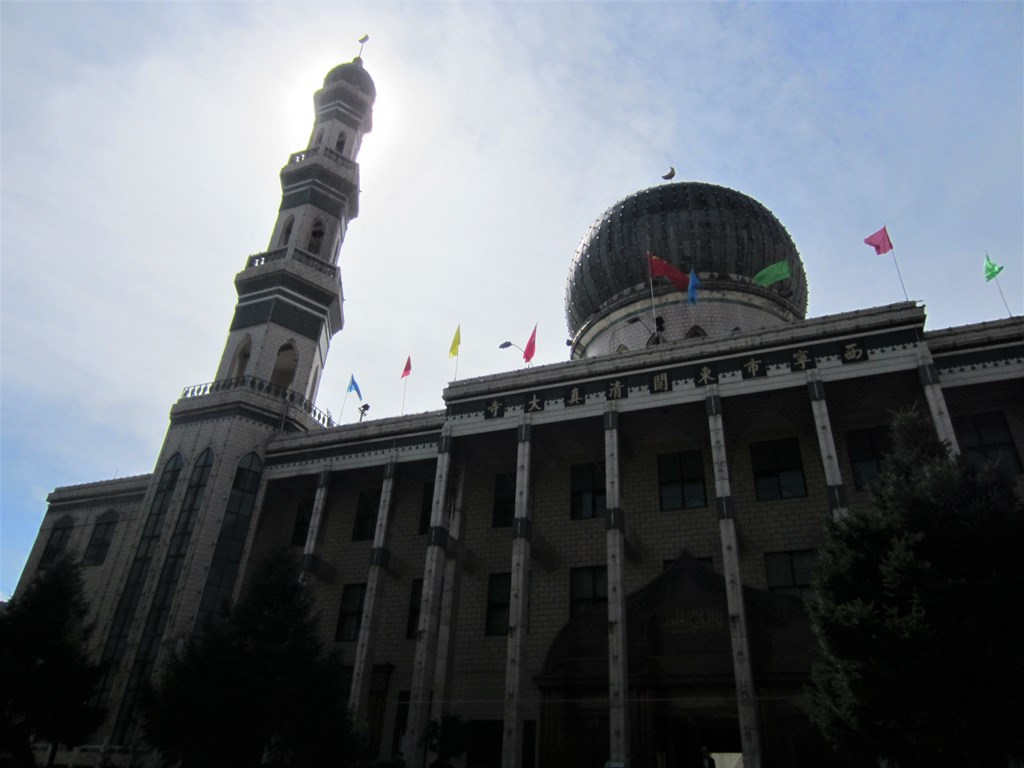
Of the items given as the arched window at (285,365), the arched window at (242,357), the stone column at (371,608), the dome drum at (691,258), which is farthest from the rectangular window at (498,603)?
the arched window at (242,357)

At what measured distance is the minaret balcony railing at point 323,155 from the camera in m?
35.2

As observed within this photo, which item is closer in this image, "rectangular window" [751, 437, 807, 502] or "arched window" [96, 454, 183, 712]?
"rectangular window" [751, 437, 807, 502]

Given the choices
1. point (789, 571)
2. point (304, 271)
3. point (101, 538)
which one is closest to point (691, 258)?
point (789, 571)

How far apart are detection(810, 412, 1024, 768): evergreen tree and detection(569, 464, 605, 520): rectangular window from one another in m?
9.81

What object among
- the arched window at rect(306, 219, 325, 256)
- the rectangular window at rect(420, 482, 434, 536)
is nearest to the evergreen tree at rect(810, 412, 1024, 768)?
the rectangular window at rect(420, 482, 434, 536)

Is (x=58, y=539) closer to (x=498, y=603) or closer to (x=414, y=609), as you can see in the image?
(x=414, y=609)

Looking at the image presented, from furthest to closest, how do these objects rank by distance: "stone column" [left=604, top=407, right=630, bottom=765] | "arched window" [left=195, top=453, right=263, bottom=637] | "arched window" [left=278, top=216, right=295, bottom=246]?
1. "arched window" [left=278, top=216, right=295, bottom=246]
2. "arched window" [left=195, top=453, right=263, bottom=637]
3. "stone column" [left=604, top=407, right=630, bottom=765]

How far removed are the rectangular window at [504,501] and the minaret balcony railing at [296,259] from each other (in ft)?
43.6

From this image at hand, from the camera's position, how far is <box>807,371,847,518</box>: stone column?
58.4ft

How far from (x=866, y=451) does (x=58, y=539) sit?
33.1 m

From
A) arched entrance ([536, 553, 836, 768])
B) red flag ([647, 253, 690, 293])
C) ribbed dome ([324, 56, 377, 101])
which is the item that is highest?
ribbed dome ([324, 56, 377, 101])

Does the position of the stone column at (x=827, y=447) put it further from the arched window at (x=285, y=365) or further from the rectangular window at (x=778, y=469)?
the arched window at (x=285, y=365)

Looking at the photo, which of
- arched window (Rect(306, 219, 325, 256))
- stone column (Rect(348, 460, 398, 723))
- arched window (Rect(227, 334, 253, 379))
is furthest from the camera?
arched window (Rect(306, 219, 325, 256))

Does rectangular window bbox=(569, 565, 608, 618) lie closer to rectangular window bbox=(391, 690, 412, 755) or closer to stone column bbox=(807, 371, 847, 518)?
rectangular window bbox=(391, 690, 412, 755)
